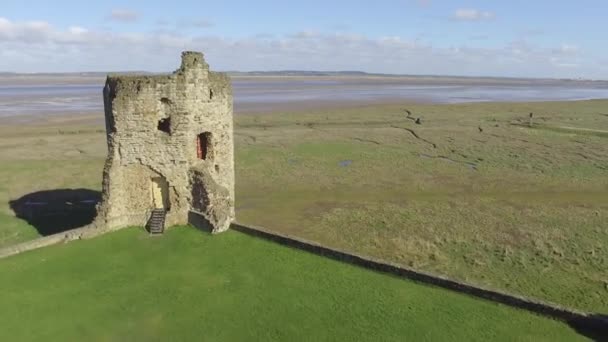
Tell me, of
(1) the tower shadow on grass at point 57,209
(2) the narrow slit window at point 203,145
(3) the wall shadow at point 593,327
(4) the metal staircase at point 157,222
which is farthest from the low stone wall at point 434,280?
(1) the tower shadow on grass at point 57,209

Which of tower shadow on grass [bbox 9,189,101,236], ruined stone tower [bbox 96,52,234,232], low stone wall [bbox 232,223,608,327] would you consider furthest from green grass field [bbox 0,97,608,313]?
ruined stone tower [bbox 96,52,234,232]

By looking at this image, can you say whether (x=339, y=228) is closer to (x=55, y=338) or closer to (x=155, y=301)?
(x=155, y=301)

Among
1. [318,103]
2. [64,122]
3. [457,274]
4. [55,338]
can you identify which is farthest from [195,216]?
[318,103]

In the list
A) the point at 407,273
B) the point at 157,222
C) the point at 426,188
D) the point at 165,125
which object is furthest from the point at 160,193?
the point at 426,188

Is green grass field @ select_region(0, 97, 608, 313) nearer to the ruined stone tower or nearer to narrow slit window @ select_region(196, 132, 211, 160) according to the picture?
the ruined stone tower

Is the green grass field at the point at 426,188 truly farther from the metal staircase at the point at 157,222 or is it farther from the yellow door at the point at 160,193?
the metal staircase at the point at 157,222
